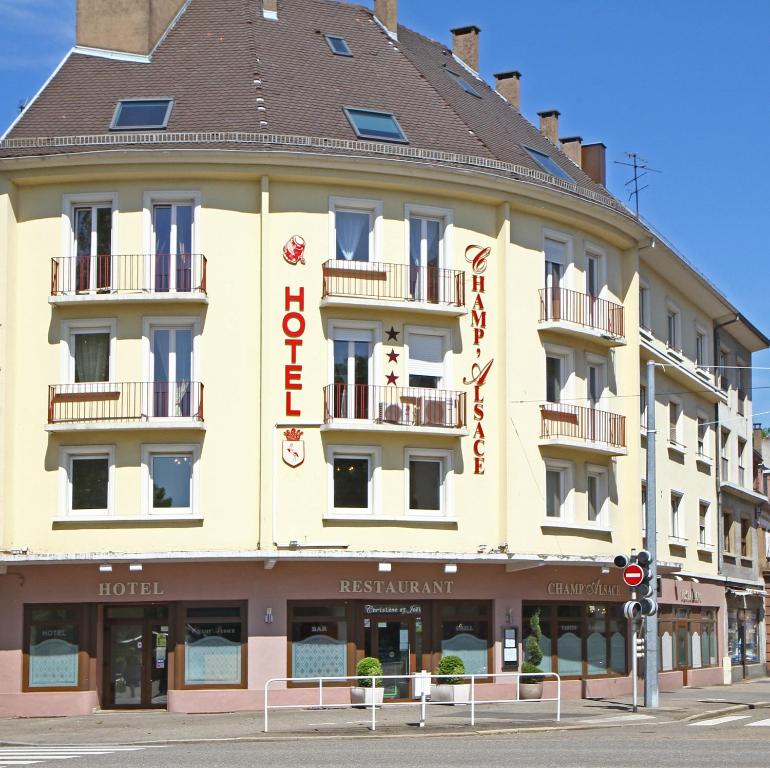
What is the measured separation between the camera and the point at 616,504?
120 ft

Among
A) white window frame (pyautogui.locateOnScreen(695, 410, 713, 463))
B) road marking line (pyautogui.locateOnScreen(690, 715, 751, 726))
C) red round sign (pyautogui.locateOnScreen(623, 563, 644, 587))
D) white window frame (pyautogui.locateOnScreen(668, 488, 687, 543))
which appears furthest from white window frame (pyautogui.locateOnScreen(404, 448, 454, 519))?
white window frame (pyautogui.locateOnScreen(695, 410, 713, 463))

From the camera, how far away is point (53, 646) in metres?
30.9

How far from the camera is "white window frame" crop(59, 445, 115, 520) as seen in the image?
1220 inches

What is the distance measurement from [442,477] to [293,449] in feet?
12.5

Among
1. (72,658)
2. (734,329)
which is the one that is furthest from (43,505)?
(734,329)

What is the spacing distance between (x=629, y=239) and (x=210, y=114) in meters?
11.7

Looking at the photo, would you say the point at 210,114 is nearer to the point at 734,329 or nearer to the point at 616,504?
the point at 616,504

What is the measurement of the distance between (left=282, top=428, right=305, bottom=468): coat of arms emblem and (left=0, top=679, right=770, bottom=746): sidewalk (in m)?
5.39

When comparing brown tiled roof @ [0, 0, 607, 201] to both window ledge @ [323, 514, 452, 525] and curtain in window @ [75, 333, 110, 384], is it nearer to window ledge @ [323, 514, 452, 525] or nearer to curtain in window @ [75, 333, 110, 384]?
curtain in window @ [75, 333, 110, 384]

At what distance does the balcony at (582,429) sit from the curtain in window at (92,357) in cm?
1041

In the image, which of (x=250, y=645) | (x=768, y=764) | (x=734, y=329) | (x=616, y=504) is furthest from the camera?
(x=734, y=329)

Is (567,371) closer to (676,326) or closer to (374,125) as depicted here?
(374,125)

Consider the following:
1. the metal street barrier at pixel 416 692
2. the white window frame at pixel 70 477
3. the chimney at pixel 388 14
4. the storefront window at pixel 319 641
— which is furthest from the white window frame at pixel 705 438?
the white window frame at pixel 70 477

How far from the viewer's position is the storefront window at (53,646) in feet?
101
